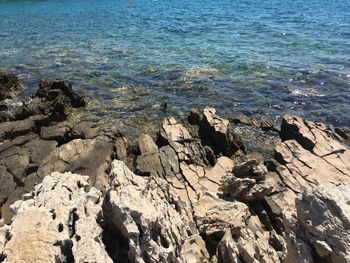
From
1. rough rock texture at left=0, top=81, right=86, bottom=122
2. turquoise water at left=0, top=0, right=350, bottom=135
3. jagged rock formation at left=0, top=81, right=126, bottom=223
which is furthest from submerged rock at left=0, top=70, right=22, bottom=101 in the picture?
jagged rock formation at left=0, top=81, right=126, bottom=223

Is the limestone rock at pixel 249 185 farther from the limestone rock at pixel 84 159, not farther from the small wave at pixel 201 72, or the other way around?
the small wave at pixel 201 72

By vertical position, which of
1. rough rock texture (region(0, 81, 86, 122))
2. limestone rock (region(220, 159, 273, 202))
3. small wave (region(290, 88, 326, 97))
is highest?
limestone rock (region(220, 159, 273, 202))

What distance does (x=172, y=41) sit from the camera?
43906mm

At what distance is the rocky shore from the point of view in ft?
30.1

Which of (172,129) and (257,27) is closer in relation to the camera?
(172,129)

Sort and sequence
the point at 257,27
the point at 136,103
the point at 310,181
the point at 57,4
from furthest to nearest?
the point at 57,4
the point at 257,27
the point at 136,103
the point at 310,181

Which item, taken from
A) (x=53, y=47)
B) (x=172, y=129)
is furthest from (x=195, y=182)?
(x=53, y=47)

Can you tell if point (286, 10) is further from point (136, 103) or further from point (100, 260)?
point (100, 260)

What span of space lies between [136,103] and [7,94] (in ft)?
32.2

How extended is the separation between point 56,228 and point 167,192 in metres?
4.69

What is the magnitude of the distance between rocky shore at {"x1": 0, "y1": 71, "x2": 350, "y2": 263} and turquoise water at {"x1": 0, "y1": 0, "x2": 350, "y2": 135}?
392 cm

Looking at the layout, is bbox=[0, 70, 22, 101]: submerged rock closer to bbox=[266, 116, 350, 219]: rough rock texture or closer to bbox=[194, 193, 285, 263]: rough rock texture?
bbox=[194, 193, 285, 263]: rough rock texture

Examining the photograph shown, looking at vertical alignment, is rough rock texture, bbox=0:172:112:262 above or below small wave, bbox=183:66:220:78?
above

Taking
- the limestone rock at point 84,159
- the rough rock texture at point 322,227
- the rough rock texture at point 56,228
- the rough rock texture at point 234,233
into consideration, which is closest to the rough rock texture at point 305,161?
the rough rock texture at point 234,233
